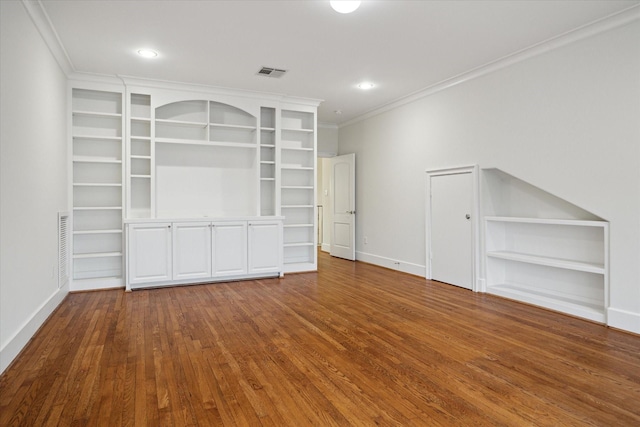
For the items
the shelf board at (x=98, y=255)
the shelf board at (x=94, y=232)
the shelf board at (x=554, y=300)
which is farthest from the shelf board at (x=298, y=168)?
the shelf board at (x=554, y=300)

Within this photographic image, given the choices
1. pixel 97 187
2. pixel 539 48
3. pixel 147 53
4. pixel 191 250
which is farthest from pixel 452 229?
pixel 97 187

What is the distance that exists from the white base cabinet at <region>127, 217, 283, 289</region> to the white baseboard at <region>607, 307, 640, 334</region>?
3.81 meters

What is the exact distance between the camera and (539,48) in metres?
3.88

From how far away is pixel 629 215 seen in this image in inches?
127

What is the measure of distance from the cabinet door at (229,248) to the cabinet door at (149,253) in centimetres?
58

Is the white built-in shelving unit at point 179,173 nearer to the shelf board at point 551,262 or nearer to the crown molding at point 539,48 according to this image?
the crown molding at point 539,48

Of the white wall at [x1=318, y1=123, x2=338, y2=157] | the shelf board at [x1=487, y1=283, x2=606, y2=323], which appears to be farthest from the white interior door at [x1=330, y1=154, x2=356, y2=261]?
the shelf board at [x1=487, y1=283, x2=606, y2=323]

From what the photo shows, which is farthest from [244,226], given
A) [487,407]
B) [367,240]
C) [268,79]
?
[487,407]

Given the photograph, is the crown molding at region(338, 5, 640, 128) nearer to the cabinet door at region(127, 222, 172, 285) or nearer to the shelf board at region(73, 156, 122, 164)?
the cabinet door at region(127, 222, 172, 285)

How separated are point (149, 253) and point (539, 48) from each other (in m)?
4.96

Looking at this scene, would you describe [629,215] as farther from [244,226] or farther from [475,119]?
[244,226]

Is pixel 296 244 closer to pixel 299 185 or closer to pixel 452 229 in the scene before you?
pixel 299 185

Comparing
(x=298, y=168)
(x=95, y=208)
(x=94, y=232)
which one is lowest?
(x=94, y=232)

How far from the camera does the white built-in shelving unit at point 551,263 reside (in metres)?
3.62
